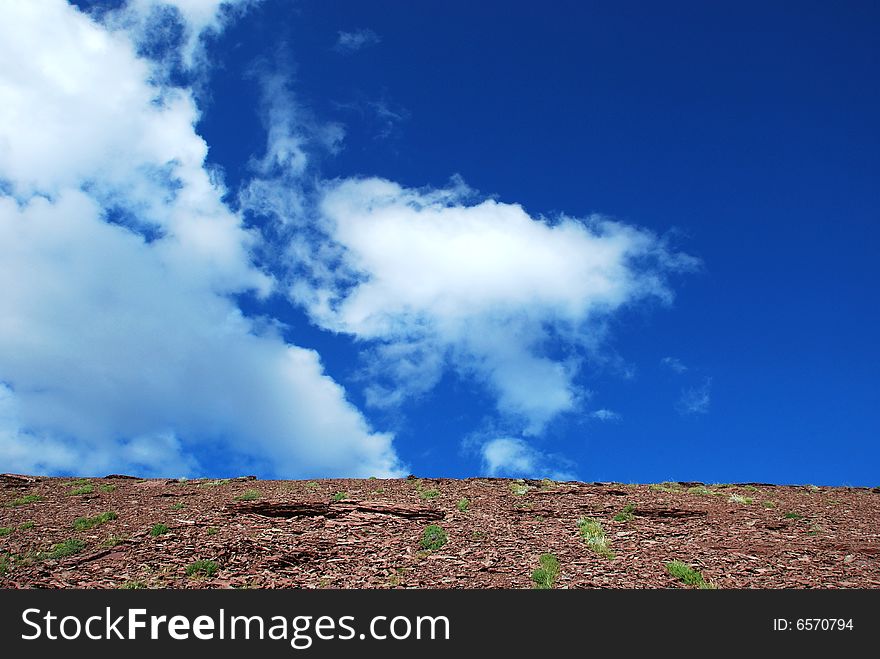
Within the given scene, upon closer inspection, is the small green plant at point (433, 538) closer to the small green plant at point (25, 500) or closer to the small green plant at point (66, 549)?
the small green plant at point (66, 549)

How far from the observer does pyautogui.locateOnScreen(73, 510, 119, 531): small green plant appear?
1677 cm

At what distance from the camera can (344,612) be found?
10992mm

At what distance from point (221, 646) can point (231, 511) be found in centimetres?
819

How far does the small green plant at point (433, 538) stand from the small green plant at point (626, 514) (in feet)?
17.8

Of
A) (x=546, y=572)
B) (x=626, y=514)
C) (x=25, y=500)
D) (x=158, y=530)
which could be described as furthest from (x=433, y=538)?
(x=25, y=500)

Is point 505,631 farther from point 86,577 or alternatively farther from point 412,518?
point 86,577

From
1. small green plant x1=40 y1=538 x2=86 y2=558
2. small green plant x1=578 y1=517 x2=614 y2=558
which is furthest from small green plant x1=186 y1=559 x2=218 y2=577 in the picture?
small green plant x1=578 y1=517 x2=614 y2=558

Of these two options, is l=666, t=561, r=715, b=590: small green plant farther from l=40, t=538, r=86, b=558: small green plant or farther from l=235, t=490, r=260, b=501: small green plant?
l=40, t=538, r=86, b=558: small green plant

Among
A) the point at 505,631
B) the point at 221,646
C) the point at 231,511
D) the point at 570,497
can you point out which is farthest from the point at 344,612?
the point at 570,497

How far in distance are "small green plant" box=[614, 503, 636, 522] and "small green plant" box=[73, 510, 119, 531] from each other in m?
14.5

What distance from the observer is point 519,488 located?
22406 mm

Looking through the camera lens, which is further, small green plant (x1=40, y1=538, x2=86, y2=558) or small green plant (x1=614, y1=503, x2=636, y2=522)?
small green plant (x1=614, y1=503, x2=636, y2=522)

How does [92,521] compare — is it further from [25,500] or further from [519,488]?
[519,488]

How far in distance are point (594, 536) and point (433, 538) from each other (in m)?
4.12
